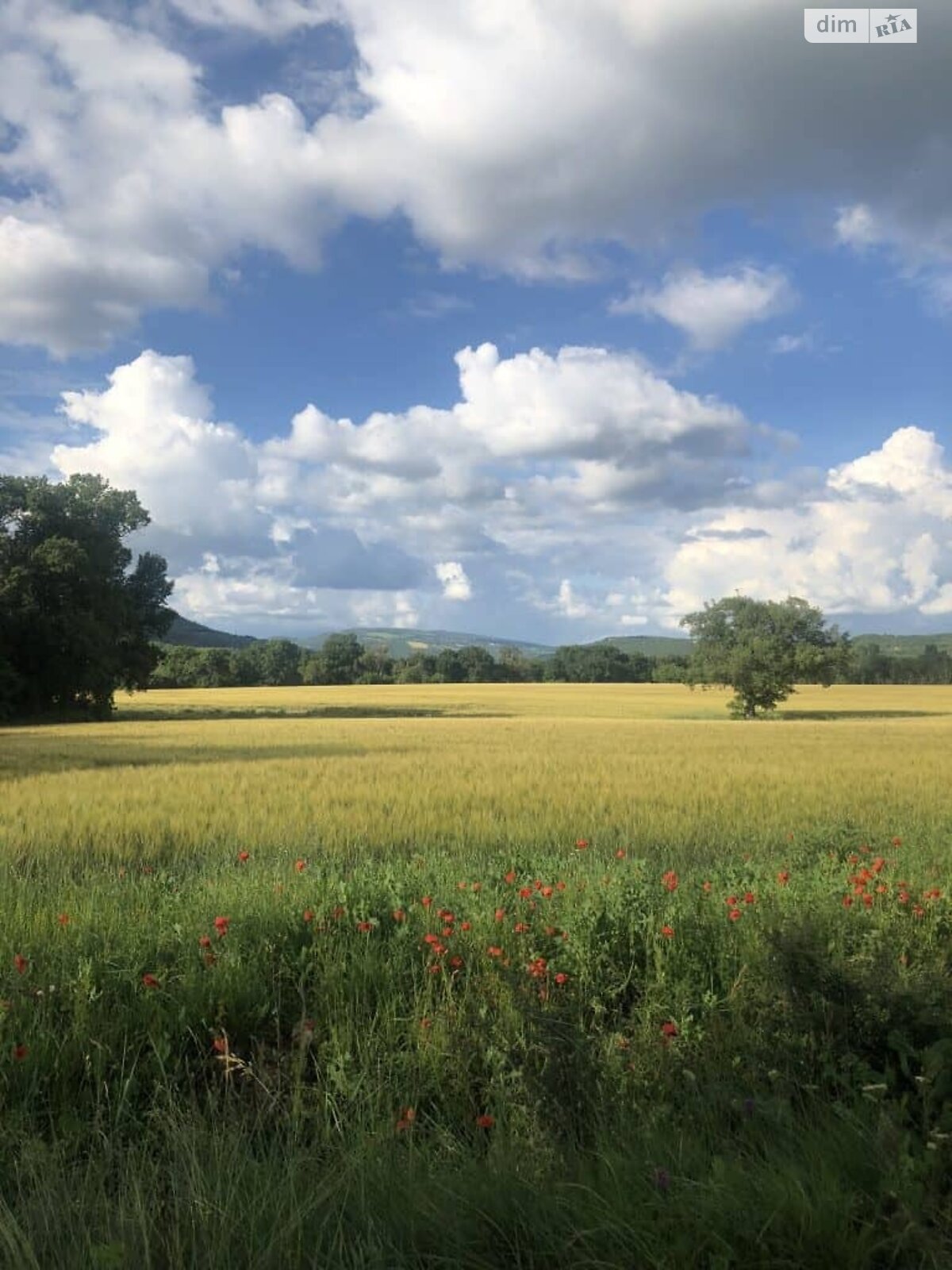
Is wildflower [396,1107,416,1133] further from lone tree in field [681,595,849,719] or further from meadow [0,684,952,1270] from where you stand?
lone tree in field [681,595,849,719]

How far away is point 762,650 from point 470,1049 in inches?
2033

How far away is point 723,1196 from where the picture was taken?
2.66 metres

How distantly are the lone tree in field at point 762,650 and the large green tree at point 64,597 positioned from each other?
3725 cm

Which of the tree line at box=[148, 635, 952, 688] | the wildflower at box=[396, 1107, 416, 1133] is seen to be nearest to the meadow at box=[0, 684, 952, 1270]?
the wildflower at box=[396, 1107, 416, 1133]

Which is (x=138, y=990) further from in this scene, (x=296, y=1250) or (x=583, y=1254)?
(x=583, y=1254)

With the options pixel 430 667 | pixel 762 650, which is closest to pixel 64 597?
pixel 762 650

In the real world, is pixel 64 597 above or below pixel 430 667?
above

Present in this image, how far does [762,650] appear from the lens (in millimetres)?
52375

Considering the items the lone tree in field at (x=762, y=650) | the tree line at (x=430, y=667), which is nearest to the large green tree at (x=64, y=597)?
the lone tree in field at (x=762, y=650)

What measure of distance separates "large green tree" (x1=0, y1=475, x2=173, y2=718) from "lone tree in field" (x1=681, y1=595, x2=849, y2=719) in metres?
37.2

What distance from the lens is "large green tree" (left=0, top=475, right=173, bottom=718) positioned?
4616 cm

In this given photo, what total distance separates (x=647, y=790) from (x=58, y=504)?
47340 mm

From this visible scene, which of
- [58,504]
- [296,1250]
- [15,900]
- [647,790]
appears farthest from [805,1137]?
[58,504]

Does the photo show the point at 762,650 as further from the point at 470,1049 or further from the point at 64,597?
the point at 470,1049
